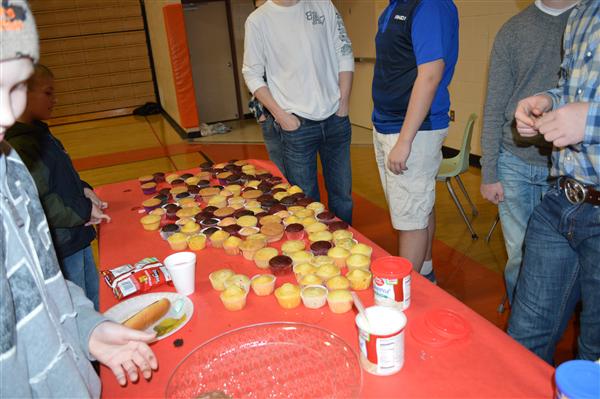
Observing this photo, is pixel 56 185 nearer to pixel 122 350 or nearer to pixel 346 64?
pixel 122 350

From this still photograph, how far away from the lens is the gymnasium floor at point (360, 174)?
269 cm

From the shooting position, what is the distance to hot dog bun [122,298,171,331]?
3.66ft

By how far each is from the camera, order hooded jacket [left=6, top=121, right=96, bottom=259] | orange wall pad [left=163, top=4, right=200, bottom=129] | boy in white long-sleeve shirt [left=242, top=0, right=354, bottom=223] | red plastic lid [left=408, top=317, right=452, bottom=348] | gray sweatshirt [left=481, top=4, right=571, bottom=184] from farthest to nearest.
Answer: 1. orange wall pad [left=163, top=4, right=200, bottom=129]
2. boy in white long-sleeve shirt [left=242, top=0, right=354, bottom=223]
3. hooded jacket [left=6, top=121, right=96, bottom=259]
4. gray sweatshirt [left=481, top=4, right=571, bottom=184]
5. red plastic lid [left=408, top=317, right=452, bottom=348]

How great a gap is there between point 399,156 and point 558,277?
801 mm

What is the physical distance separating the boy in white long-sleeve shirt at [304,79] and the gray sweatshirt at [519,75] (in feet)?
3.07

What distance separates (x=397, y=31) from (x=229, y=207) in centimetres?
100

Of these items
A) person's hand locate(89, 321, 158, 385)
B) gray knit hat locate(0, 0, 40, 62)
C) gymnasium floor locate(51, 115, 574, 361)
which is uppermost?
gray knit hat locate(0, 0, 40, 62)

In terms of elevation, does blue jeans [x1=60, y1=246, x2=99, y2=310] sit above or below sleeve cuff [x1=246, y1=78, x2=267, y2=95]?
below

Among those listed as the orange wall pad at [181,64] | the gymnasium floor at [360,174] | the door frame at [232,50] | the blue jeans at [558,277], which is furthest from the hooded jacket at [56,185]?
the door frame at [232,50]

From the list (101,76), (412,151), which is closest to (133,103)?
(101,76)

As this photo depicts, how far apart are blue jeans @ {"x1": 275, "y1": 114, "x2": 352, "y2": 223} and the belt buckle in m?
1.51

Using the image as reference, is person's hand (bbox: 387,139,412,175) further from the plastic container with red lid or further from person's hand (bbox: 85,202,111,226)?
person's hand (bbox: 85,202,111,226)

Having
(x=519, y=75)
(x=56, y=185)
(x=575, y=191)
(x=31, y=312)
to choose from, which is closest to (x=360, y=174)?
(x=519, y=75)

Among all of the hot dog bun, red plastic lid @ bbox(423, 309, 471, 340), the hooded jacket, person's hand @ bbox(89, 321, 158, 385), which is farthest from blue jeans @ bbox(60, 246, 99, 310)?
red plastic lid @ bbox(423, 309, 471, 340)
